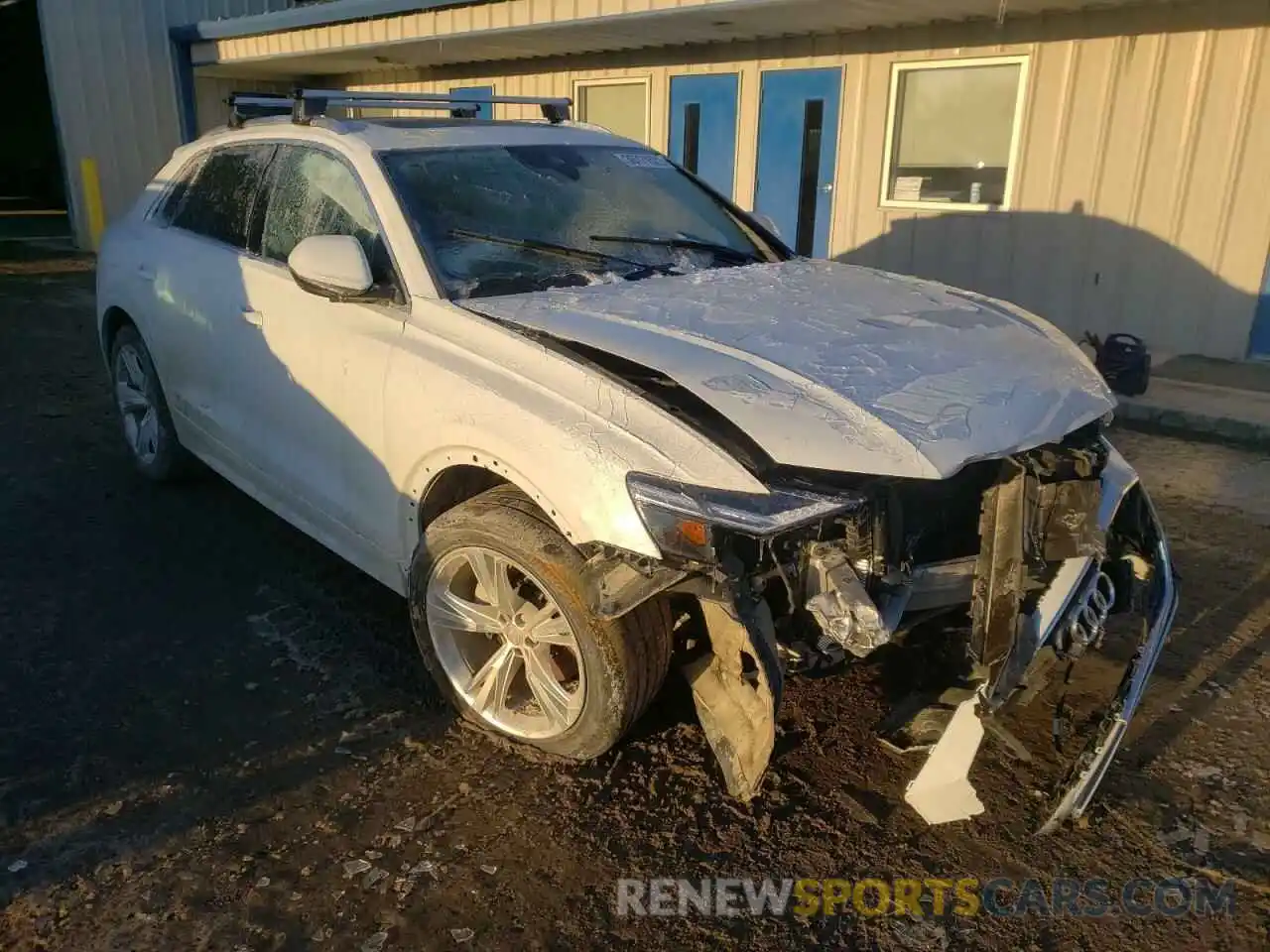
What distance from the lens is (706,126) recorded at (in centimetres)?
1031

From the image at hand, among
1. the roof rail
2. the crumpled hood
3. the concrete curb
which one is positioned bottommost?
the concrete curb

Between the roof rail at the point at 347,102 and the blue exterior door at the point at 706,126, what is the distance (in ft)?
18.2

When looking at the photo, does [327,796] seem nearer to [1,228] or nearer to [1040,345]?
[1040,345]

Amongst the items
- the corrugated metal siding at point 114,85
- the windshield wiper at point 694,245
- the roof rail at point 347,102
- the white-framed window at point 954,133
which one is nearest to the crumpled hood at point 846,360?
the windshield wiper at point 694,245

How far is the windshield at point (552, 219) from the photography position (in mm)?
3469

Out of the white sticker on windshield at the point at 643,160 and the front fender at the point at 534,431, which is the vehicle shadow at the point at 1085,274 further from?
the front fender at the point at 534,431

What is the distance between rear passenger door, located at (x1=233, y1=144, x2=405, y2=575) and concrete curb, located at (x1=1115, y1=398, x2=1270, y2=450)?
16.9 ft

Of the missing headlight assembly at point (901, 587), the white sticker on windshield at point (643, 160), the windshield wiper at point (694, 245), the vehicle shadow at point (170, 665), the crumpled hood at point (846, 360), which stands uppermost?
the white sticker on windshield at point (643, 160)

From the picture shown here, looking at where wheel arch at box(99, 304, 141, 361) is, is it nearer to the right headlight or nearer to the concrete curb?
the right headlight

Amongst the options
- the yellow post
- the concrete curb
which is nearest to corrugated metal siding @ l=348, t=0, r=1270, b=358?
the concrete curb

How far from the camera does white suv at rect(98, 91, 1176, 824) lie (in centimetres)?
255

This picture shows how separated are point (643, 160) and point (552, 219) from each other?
0.84m

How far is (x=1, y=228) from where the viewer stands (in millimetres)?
19484

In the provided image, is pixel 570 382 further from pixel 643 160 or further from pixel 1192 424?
pixel 1192 424
